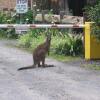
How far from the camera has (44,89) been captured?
10859mm

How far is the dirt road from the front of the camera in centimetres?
1016

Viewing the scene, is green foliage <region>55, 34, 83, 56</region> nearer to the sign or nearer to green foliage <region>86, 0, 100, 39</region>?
the sign

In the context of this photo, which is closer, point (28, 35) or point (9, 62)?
point (9, 62)

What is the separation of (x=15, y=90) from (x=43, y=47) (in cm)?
333

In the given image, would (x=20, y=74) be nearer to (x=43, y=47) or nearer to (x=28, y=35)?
(x=43, y=47)

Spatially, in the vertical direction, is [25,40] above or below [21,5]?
below

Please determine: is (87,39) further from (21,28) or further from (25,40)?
(25,40)

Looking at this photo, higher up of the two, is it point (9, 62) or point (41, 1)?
point (41, 1)

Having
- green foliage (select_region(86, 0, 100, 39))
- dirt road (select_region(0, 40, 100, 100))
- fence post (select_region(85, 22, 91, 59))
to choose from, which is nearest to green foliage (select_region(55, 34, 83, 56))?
fence post (select_region(85, 22, 91, 59))

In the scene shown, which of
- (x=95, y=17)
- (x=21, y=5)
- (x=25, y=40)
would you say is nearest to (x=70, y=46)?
(x=95, y=17)

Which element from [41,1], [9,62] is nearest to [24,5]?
[41,1]

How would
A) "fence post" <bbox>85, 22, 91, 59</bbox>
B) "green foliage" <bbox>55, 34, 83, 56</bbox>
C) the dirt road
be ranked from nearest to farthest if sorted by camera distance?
Result: the dirt road
"fence post" <bbox>85, 22, 91, 59</bbox>
"green foliage" <bbox>55, 34, 83, 56</bbox>

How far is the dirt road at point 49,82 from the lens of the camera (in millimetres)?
10164

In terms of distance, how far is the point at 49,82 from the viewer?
11711mm
